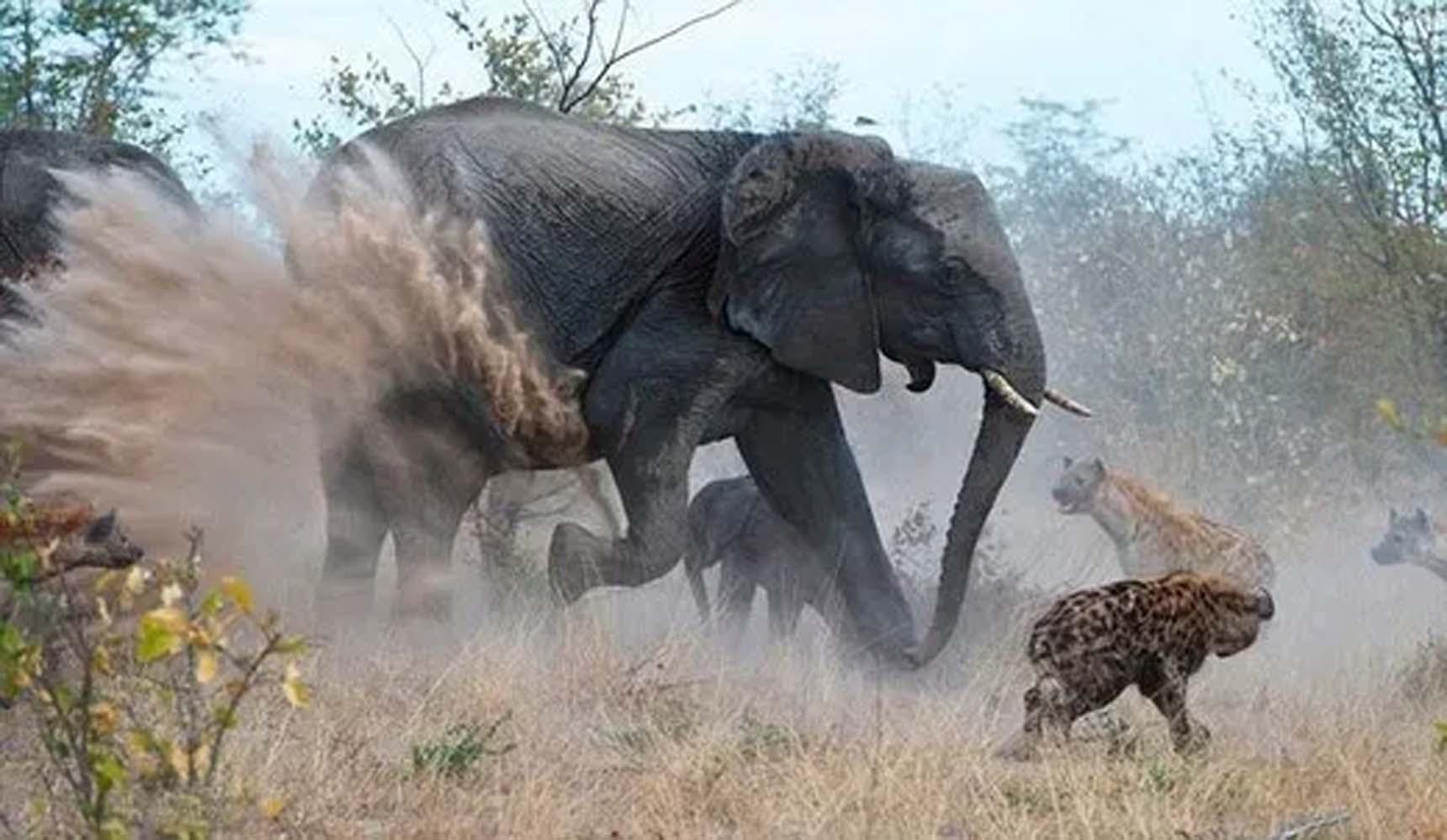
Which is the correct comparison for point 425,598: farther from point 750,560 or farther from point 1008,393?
point 1008,393

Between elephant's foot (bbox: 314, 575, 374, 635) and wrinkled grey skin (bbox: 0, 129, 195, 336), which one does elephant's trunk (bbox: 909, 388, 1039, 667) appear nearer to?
elephant's foot (bbox: 314, 575, 374, 635)

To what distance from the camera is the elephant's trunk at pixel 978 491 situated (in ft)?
44.8

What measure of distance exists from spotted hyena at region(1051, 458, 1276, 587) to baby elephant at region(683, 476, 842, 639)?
73.7 inches

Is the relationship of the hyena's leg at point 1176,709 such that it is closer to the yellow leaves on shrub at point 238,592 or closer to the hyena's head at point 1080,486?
the yellow leaves on shrub at point 238,592

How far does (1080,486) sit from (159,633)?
439 inches

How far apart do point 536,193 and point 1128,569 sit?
4.31 m

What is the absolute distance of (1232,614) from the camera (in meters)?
10.8

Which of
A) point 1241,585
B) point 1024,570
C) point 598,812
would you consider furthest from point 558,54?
point 598,812

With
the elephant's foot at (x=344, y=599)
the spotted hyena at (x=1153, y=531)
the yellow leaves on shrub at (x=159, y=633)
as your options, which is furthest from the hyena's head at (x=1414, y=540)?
the yellow leaves on shrub at (x=159, y=633)

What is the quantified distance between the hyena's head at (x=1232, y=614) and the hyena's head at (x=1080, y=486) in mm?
6113

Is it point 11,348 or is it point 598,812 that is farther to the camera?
point 11,348

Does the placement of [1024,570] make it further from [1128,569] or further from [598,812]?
[598,812]

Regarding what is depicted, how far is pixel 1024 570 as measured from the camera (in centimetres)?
1703

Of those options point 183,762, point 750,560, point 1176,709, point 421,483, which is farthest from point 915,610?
point 183,762
